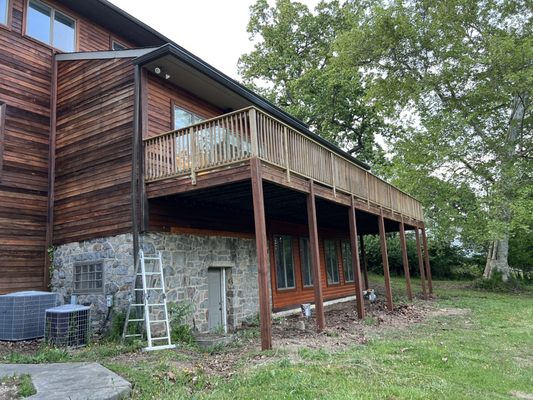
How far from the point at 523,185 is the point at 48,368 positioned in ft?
67.2

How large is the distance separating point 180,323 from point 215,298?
5.68 feet

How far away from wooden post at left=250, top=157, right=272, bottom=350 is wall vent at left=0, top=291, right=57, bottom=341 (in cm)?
486

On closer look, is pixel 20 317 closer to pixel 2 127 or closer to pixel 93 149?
pixel 93 149

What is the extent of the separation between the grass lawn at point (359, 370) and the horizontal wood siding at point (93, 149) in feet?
10.2

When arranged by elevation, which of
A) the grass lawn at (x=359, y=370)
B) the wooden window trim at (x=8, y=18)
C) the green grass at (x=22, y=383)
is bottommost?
the grass lawn at (x=359, y=370)

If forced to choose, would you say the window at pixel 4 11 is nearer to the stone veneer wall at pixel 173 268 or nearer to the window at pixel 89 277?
the stone veneer wall at pixel 173 268

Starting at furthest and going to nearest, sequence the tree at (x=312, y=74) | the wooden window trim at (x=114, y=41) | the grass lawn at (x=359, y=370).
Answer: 1. the tree at (x=312, y=74)
2. the wooden window trim at (x=114, y=41)
3. the grass lawn at (x=359, y=370)

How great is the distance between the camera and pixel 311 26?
30.5m

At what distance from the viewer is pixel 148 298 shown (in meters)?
8.38

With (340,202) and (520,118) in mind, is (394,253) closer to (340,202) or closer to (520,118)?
(520,118)

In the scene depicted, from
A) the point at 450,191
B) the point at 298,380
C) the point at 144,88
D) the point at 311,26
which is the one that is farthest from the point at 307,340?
the point at 311,26

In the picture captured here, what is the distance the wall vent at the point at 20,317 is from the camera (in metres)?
8.18

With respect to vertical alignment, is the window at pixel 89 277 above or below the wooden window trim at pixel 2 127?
below

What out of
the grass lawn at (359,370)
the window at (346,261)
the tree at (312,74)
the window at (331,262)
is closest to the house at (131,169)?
the grass lawn at (359,370)
